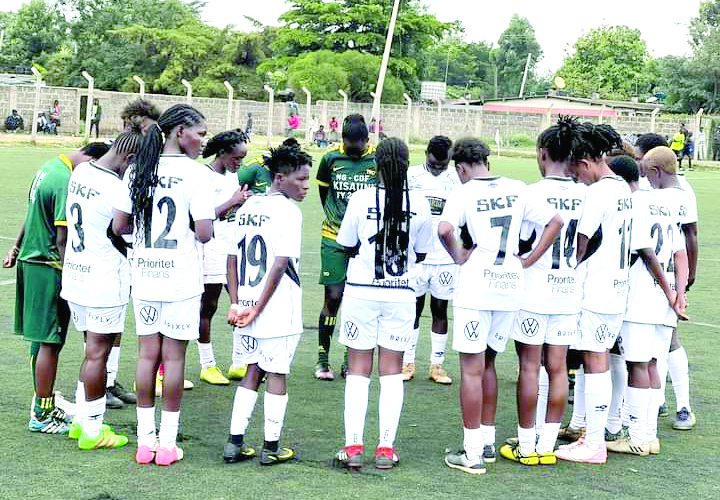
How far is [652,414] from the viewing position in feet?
23.5

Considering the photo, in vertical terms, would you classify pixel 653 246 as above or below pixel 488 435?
above

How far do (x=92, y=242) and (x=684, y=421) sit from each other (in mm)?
4405

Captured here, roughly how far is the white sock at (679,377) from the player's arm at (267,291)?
3.26m

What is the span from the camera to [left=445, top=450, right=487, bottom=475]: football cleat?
6.48 m

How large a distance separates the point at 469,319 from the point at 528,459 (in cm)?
104

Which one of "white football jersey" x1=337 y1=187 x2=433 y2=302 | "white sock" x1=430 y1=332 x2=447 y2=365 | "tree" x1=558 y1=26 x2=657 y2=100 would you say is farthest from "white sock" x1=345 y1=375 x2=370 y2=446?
"tree" x1=558 y1=26 x2=657 y2=100

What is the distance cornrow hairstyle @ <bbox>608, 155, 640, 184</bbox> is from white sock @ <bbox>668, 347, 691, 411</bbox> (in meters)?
1.47

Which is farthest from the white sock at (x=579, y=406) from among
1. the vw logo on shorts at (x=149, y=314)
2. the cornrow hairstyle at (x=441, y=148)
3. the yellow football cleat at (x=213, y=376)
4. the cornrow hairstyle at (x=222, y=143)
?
the cornrow hairstyle at (x=222, y=143)

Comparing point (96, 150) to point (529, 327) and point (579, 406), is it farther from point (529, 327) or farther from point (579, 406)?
point (579, 406)

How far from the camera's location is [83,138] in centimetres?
4222

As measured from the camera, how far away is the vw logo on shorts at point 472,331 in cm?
643

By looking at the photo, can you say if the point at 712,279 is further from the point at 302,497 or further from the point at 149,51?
the point at 149,51

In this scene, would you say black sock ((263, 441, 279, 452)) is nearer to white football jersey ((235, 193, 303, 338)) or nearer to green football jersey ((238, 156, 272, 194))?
white football jersey ((235, 193, 303, 338))

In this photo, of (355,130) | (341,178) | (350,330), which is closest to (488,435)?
(350,330)
